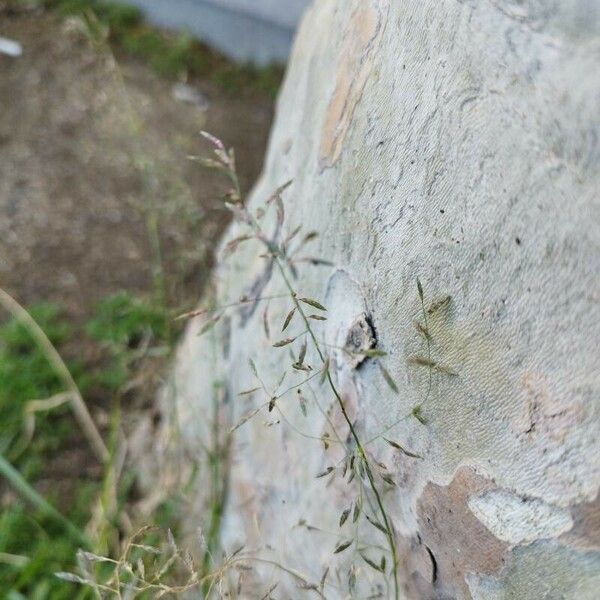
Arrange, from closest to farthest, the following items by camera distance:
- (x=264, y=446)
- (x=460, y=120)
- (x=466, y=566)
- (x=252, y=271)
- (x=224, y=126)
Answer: (x=460, y=120), (x=466, y=566), (x=264, y=446), (x=252, y=271), (x=224, y=126)

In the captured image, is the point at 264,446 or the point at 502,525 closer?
the point at 502,525

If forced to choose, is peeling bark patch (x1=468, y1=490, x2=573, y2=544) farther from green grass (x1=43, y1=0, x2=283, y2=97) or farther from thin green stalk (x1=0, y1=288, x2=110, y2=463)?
green grass (x1=43, y1=0, x2=283, y2=97)

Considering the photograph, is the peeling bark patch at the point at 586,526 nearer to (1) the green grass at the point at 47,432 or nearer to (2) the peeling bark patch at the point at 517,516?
(2) the peeling bark patch at the point at 517,516

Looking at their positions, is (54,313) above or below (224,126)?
below

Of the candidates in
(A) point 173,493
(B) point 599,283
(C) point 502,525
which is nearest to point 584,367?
(B) point 599,283

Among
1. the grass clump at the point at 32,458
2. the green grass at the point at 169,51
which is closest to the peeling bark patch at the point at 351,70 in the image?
the grass clump at the point at 32,458

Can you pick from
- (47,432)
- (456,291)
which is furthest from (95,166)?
(456,291)

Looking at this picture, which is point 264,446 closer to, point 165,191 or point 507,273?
point 507,273
